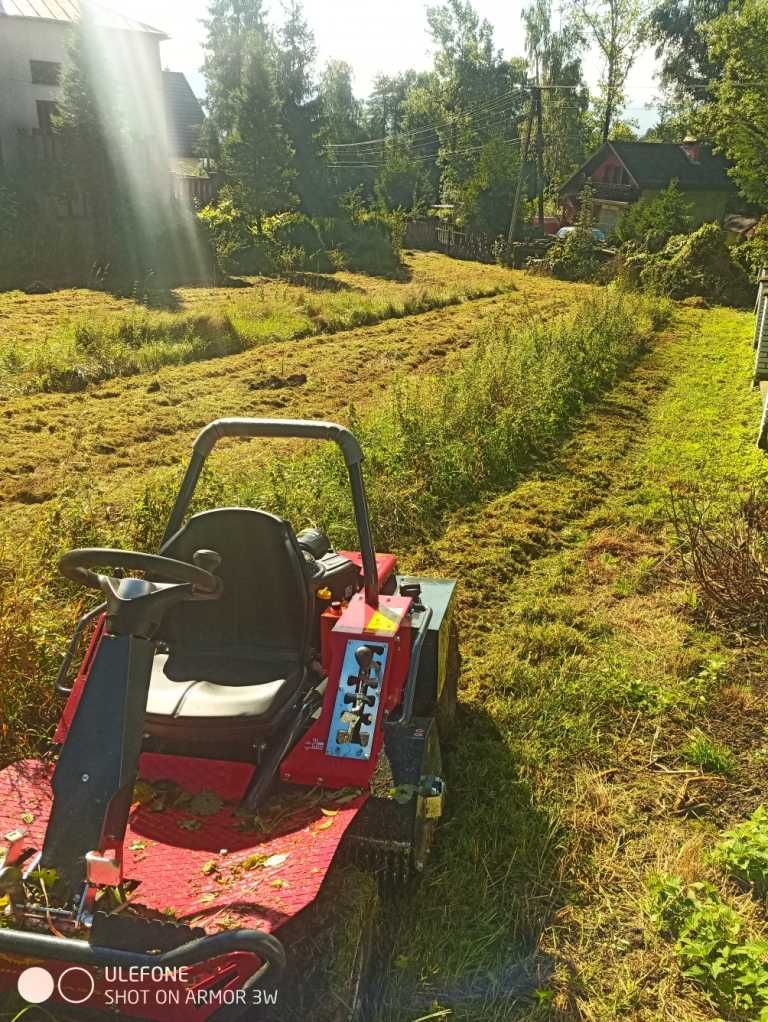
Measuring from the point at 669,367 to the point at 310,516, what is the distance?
26.6ft

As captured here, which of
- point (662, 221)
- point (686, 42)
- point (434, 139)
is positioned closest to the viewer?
point (662, 221)

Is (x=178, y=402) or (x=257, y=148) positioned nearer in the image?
(x=178, y=402)

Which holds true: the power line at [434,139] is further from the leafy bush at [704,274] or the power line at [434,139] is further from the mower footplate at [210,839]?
the mower footplate at [210,839]

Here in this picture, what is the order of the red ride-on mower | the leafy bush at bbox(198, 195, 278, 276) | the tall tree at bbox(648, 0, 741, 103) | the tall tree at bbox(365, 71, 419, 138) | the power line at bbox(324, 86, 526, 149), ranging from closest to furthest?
the red ride-on mower, the leafy bush at bbox(198, 195, 278, 276), the tall tree at bbox(648, 0, 741, 103), the power line at bbox(324, 86, 526, 149), the tall tree at bbox(365, 71, 419, 138)

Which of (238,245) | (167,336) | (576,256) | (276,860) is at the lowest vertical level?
(576,256)

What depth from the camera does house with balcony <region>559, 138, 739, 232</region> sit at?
1284 inches

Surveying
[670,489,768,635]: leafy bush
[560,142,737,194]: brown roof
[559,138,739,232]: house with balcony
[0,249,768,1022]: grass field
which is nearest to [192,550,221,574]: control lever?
[0,249,768,1022]: grass field

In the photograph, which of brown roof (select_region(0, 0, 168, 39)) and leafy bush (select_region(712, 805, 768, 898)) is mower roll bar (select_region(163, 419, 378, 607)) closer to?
leafy bush (select_region(712, 805, 768, 898))

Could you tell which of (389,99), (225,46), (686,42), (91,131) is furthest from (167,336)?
(389,99)

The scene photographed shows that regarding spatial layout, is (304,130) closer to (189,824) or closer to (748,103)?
(748,103)

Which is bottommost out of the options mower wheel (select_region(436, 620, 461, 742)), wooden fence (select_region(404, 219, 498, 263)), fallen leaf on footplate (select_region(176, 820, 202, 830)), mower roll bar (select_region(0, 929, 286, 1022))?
wooden fence (select_region(404, 219, 498, 263))

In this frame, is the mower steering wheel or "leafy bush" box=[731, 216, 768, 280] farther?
"leafy bush" box=[731, 216, 768, 280]

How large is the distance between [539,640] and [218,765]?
233 centimetres

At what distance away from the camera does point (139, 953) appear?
173cm
